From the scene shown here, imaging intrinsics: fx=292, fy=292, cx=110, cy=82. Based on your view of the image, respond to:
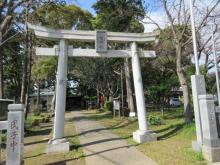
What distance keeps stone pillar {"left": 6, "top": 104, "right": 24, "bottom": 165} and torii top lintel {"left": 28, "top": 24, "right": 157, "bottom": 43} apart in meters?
4.53

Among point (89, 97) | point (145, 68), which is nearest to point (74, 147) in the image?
point (145, 68)

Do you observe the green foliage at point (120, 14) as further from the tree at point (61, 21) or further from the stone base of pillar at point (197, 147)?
the stone base of pillar at point (197, 147)

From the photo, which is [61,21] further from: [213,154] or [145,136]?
[213,154]

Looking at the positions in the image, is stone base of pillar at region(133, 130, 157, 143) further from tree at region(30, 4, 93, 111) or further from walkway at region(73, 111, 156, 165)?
tree at region(30, 4, 93, 111)

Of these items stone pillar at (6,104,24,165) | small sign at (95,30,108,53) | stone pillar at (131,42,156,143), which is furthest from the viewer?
small sign at (95,30,108,53)

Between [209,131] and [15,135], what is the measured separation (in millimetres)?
5108

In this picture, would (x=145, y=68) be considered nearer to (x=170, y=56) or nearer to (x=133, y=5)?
(x=170, y=56)

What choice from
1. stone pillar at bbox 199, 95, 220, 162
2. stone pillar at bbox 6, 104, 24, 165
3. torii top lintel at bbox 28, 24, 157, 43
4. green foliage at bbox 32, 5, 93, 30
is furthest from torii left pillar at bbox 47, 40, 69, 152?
green foliage at bbox 32, 5, 93, 30

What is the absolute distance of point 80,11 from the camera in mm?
30266

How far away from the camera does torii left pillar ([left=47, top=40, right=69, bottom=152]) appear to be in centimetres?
1040

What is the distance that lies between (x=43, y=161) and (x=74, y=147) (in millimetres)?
2041

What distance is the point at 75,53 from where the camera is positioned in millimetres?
11430

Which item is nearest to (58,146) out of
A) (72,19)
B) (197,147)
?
(197,147)

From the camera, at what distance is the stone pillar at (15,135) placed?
680cm
